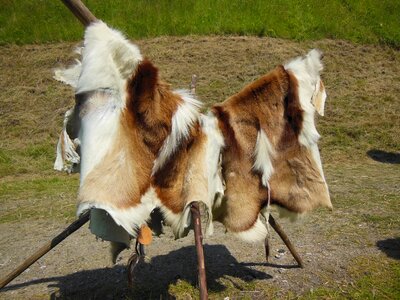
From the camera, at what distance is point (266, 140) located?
2051 mm

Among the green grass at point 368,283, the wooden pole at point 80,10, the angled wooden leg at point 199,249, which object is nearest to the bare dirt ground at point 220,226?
the green grass at point 368,283

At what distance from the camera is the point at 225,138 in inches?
79.0

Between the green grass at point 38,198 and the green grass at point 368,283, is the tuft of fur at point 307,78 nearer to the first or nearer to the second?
the green grass at point 368,283

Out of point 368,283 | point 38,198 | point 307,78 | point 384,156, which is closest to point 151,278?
point 368,283

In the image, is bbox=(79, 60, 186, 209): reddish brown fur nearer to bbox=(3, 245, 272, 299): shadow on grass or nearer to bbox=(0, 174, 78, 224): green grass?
bbox=(3, 245, 272, 299): shadow on grass

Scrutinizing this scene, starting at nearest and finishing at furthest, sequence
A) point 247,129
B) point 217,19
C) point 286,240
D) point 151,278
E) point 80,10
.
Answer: point 80,10 → point 247,129 → point 286,240 → point 151,278 → point 217,19

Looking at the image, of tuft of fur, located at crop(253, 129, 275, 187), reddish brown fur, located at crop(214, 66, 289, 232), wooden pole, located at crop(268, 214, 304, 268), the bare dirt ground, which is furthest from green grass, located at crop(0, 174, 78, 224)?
tuft of fur, located at crop(253, 129, 275, 187)

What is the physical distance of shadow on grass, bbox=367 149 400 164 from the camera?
19.8ft

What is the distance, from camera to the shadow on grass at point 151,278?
2.67 metres

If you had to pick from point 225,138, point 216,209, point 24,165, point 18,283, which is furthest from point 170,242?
point 24,165

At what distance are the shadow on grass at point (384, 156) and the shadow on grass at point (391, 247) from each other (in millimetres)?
3031

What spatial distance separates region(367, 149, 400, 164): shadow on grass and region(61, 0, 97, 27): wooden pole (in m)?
5.23

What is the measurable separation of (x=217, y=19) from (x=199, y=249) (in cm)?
857

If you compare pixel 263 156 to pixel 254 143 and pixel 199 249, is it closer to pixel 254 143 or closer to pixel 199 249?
pixel 254 143
